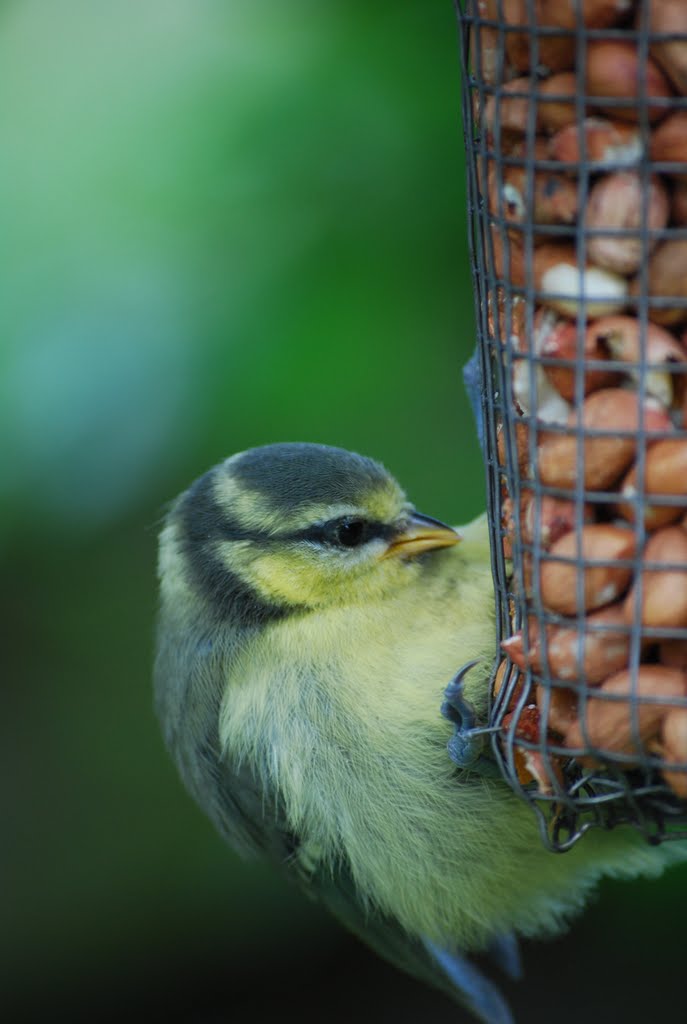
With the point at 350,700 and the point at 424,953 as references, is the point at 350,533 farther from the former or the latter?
the point at 424,953

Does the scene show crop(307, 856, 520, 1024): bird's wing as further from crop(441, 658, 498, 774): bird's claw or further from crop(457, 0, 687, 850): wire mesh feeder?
crop(457, 0, 687, 850): wire mesh feeder

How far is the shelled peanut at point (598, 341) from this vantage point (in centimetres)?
143

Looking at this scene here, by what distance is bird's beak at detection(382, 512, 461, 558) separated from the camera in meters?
2.31

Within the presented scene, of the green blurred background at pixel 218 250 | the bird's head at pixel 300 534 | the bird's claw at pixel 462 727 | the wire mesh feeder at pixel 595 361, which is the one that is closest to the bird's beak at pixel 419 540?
the bird's head at pixel 300 534

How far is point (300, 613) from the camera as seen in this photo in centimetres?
225

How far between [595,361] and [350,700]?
0.82m

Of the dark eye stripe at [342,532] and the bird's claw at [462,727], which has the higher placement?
the dark eye stripe at [342,532]

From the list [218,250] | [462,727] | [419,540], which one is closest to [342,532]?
[419,540]

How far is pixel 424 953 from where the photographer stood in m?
2.54

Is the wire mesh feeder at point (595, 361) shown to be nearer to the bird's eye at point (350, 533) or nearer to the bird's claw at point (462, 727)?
the bird's claw at point (462, 727)

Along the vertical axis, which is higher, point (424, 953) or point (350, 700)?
point (350, 700)

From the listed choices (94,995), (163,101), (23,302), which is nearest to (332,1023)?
(94,995)

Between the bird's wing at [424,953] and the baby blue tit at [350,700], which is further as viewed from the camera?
the bird's wing at [424,953]

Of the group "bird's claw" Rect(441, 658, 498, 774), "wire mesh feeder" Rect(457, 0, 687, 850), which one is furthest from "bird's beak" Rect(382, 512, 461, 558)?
"wire mesh feeder" Rect(457, 0, 687, 850)
